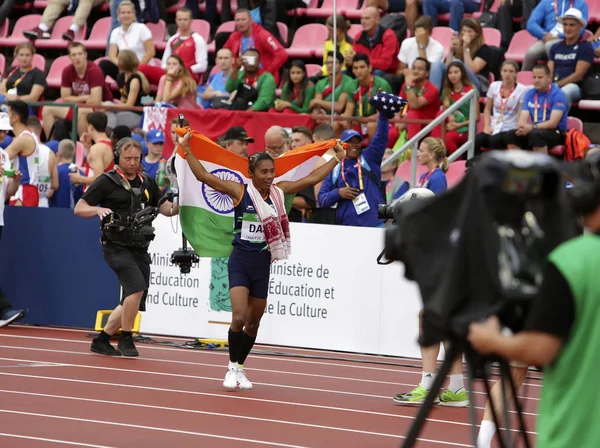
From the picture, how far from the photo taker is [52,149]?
54.9 feet

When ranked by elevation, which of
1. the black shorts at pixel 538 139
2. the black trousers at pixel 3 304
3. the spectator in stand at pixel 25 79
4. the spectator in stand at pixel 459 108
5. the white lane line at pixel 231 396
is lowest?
the white lane line at pixel 231 396

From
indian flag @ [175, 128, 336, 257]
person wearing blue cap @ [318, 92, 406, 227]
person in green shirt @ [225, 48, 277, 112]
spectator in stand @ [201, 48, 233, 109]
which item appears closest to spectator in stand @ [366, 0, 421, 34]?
person in green shirt @ [225, 48, 277, 112]

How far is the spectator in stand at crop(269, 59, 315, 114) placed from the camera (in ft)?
54.5

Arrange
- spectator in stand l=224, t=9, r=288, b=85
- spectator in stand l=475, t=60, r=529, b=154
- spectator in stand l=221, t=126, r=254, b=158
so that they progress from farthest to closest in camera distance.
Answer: spectator in stand l=224, t=9, r=288, b=85, spectator in stand l=475, t=60, r=529, b=154, spectator in stand l=221, t=126, r=254, b=158

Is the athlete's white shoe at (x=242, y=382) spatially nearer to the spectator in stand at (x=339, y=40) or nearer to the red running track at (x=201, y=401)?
the red running track at (x=201, y=401)

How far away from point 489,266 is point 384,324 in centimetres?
912

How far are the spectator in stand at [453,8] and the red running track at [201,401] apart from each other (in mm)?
6837

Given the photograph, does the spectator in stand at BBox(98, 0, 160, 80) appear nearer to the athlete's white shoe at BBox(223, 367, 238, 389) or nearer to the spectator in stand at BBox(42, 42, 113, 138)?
the spectator in stand at BBox(42, 42, 113, 138)

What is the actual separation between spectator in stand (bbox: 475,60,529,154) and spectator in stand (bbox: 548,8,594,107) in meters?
0.51

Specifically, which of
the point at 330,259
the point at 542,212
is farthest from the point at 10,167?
the point at 542,212

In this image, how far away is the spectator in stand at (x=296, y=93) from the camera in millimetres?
16625

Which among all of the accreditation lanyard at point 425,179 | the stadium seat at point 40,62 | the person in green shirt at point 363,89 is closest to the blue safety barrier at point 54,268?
the person in green shirt at point 363,89

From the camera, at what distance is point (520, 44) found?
1728 centimetres

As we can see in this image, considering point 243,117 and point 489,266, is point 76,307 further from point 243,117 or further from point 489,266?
point 489,266
